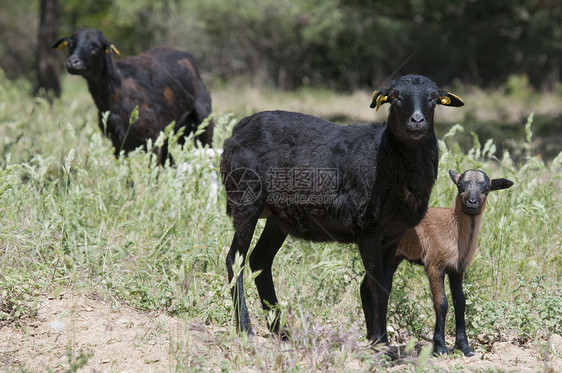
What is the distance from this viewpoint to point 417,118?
4438 millimetres

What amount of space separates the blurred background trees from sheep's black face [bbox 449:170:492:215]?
11.5 meters

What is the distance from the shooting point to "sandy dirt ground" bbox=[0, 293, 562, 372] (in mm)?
4363

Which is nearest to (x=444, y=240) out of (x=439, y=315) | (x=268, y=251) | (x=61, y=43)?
(x=439, y=315)

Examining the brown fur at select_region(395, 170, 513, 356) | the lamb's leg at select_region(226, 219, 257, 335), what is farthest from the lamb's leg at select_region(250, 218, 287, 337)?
the brown fur at select_region(395, 170, 513, 356)

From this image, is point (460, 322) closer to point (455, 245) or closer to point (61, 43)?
point (455, 245)

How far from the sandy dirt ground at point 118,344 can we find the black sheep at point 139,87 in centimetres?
293

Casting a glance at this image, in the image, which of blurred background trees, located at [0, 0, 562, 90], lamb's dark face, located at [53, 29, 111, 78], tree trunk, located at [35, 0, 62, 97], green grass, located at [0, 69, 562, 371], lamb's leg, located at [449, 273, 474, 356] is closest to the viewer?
lamb's leg, located at [449, 273, 474, 356]

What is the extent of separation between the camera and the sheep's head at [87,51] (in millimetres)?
7994

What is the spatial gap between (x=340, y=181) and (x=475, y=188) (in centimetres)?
101

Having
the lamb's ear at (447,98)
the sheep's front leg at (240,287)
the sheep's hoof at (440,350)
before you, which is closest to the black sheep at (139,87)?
the sheep's front leg at (240,287)

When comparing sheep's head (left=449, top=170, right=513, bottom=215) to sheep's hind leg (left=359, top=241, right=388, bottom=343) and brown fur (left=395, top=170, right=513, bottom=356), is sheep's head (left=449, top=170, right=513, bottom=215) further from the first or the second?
sheep's hind leg (left=359, top=241, right=388, bottom=343)

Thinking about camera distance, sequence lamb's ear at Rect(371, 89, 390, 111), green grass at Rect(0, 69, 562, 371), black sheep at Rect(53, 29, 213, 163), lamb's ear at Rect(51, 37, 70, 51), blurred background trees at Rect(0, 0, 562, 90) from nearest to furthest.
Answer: lamb's ear at Rect(371, 89, 390, 111) → green grass at Rect(0, 69, 562, 371) → black sheep at Rect(53, 29, 213, 163) → lamb's ear at Rect(51, 37, 70, 51) → blurred background trees at Rect(0, 0, 562, 90)

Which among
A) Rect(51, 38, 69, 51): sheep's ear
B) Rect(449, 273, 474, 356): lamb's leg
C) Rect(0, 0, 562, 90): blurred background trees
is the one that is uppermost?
Rect(0, 0, 562, 90): blurred background trees

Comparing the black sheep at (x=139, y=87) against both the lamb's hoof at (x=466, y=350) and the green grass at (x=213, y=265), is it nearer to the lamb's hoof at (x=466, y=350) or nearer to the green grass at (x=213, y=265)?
the green grass at (x=213, y=265)
